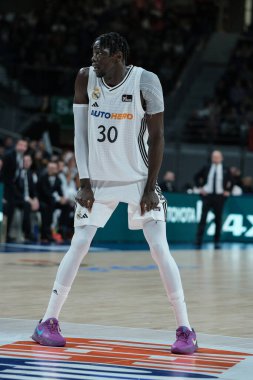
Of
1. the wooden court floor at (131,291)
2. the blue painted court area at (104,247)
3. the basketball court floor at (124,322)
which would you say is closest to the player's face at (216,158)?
the blue painted court area at (104,247)

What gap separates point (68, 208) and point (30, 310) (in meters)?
13.8

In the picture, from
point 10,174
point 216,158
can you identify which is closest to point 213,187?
point 216,158

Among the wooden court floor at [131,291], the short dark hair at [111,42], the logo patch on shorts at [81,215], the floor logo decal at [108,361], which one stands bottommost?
the floor logo decal at [108,361]

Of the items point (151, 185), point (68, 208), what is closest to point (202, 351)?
point (151, 185)

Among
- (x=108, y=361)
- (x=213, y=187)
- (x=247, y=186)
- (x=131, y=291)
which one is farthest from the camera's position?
(x=247, y=186)

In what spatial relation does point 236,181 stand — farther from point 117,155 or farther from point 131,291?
point 117,155

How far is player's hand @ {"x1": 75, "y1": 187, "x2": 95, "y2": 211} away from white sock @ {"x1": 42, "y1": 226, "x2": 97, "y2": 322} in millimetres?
165

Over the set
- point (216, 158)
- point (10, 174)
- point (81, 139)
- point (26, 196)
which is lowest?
point (26, 196)

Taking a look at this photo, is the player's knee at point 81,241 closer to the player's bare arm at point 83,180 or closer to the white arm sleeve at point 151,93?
the player's bare arm at point 83,180

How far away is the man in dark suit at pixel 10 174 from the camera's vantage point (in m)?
21.2

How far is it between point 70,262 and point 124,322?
5.32 feet

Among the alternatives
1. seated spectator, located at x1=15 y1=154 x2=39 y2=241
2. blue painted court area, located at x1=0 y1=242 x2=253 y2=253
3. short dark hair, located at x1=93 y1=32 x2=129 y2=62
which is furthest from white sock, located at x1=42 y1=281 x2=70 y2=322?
seated spectator, located at x1=15 y1=154 x2=39 y2=241

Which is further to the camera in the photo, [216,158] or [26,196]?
[216,158]

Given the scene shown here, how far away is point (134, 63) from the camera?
3519cm
